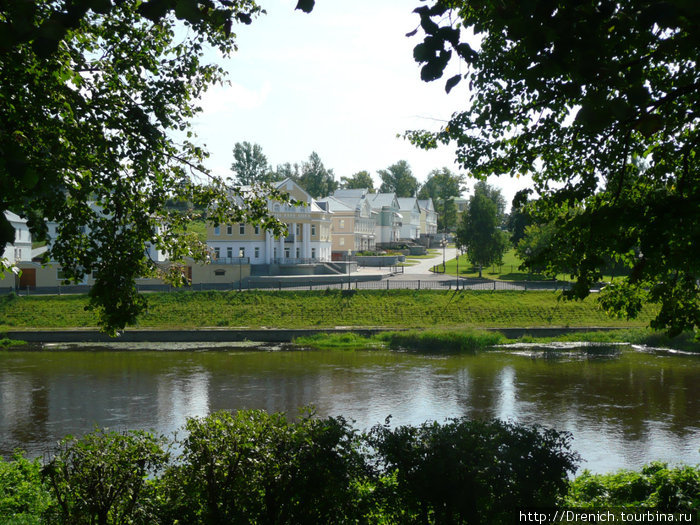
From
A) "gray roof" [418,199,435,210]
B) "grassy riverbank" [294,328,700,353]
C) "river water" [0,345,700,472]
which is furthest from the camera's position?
"gray roof" [418,199,435,210]

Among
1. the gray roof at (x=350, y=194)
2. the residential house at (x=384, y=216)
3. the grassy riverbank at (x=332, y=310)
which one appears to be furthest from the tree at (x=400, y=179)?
the grassy riverbank at (x=332, y=310)

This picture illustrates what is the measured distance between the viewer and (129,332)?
34281 millimetres

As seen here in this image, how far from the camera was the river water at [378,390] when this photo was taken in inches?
648

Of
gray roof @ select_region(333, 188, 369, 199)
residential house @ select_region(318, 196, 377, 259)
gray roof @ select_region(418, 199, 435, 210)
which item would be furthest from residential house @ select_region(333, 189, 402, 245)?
gray roof @ select_region(418, 199, 435, 210)

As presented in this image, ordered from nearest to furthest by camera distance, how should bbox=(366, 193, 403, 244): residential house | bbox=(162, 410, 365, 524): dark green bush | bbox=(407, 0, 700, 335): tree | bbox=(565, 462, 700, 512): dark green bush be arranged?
1. bbox=(407, 0, 700, 335): tree
2. bbox=(162, 410, 365, 524): dark green bush
3. bbox=(565, 462, 700, 512): dark green bush
4. bbox=(366, 193, 403, 244): residential house

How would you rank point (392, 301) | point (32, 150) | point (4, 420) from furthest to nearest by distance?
1. point (392, 301)
2. point (4, 420)
3. point (32, 150)

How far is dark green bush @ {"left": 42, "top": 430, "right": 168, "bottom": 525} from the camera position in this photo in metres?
6.07

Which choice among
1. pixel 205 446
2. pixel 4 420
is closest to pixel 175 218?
pixel 205 446

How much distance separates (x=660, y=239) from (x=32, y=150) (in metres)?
5.78

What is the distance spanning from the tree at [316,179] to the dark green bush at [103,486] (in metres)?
105

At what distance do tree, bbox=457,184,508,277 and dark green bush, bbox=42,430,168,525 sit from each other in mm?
50170

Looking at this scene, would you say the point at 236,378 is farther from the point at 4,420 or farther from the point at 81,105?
the point at 81,105

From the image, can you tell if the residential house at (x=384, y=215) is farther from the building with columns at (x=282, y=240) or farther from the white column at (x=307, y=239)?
the white column at (x=307, y=239)

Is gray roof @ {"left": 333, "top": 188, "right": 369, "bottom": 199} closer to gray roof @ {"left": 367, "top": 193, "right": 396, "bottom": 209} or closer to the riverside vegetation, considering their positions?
gray roof @ {"left": 367, "top": 193, "right": 396, "bottom": 209}
